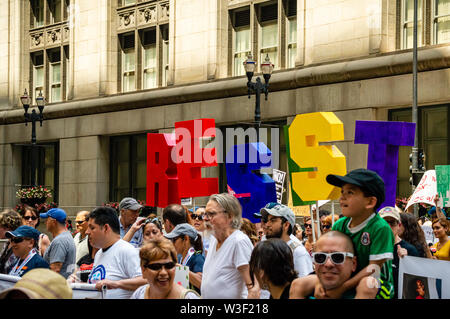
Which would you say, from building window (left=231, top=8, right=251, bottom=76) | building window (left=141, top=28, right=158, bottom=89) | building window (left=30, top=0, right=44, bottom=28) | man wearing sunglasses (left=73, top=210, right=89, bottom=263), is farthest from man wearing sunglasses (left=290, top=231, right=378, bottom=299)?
building window (left=30, top=0, right=44, bottom=28)

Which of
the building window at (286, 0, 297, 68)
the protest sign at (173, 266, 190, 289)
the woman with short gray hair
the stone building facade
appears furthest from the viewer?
the building window at (286, 0, 297, 68)

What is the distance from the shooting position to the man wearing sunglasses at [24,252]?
823 cm

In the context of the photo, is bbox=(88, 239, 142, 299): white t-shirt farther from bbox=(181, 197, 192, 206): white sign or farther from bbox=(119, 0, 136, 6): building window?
bbox=(119, 0, 136, 6): building window

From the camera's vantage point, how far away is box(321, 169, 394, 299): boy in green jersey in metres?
4.81

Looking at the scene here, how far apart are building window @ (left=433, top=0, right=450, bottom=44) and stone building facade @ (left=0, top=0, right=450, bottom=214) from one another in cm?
4

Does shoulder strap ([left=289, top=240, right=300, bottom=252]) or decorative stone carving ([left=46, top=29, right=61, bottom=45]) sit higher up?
decorative stone carving ([left=46, top=29, right=61, bottom=45])

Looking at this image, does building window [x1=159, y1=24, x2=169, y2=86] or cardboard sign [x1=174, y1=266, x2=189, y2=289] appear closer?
cardboard sign [x1=174, y1=266, x2=189, y2=289]

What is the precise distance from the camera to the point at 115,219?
7117 millimetres

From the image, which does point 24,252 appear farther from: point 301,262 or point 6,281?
point 301,262

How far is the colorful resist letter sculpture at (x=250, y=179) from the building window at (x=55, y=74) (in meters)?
21.3

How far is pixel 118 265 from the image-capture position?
6.84 metres
